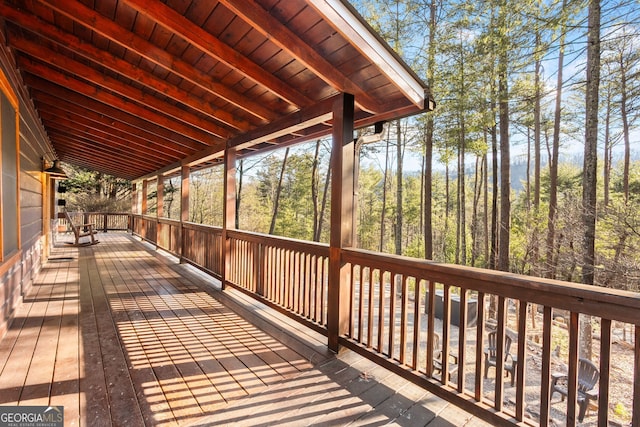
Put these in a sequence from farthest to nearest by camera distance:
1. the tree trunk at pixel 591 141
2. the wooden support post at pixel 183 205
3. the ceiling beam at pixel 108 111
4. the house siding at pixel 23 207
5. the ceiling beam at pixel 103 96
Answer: the wooden support post at pixel 183 205 < the tree trunk at pixel 591 141 < the ceiling beam at pixel 108 111 < the ceiling beam at pixel 103 96 < the house siding at pixel 23 207

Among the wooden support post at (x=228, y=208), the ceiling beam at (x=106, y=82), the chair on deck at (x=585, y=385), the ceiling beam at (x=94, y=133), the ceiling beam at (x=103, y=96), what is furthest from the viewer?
the ceiling beam at (x=94, y=133)

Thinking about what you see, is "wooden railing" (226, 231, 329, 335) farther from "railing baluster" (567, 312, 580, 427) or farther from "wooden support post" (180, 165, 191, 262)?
"wooden support post" (180, 165, 191, 262)

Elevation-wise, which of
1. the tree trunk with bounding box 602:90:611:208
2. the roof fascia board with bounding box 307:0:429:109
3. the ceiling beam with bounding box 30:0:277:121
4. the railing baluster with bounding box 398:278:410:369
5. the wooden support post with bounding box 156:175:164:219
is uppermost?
the tree trunk with bounding box 602:90:611:208

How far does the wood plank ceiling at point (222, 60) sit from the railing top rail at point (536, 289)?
1.49m

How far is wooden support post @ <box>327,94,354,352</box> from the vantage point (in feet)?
9.42

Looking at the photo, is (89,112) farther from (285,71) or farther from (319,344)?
(319,344)

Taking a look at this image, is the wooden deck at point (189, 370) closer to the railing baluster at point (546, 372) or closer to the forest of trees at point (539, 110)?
the railing baluster at point (546, 372)

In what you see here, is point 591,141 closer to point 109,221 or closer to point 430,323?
point 430,323

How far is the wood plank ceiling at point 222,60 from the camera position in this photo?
2379mm

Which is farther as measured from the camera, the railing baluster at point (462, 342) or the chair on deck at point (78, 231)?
the chair on deck at point (78, 231)

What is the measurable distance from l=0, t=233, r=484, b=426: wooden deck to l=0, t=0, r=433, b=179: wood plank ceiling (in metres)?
2.29

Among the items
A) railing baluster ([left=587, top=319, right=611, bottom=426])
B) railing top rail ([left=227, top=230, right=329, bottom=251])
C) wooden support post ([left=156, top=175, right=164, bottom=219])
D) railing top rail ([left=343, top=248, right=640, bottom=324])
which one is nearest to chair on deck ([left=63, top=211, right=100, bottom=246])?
wooden support post ([left=156, top=175, right=164, bottom=219])

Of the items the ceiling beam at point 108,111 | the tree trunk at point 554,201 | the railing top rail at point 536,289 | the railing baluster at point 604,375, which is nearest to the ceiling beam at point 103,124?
the ceiling beam at point 108,111

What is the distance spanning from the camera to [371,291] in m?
2.67
